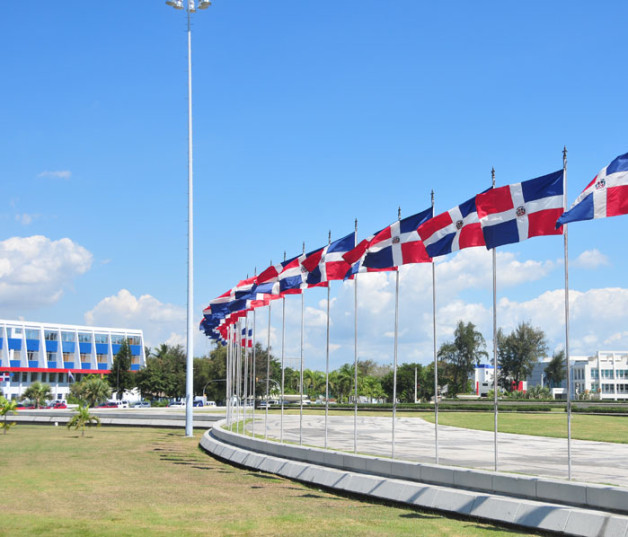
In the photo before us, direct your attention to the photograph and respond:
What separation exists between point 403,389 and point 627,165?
102m

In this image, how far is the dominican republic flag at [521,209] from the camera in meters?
14.4

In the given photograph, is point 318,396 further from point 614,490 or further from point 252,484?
point 614,490

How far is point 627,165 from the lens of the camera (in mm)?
12391

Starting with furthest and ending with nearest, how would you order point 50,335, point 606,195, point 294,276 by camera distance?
point 50,335, point 294,276, point 606,195

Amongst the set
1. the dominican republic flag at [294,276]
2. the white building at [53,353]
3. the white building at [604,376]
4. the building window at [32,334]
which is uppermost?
the dominican republic flag at [294,276]

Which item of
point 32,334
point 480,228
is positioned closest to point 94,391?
point 32,334

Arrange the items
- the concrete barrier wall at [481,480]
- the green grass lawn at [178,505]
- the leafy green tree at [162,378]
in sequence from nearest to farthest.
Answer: the concrete barrier wall at [481,480], the green grass lawn at [178,505], the leafy green tree at [162,378]

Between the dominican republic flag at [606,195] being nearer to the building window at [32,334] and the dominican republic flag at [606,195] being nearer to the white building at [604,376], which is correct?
the building window at [32,334]

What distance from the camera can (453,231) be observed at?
17.1 m

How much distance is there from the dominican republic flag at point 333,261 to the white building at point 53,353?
95647mm

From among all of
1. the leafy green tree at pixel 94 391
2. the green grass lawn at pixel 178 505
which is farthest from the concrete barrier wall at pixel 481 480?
the leafy green tree at pixel 94 391

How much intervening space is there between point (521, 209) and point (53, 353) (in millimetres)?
112128

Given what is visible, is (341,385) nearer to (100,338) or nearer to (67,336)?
(100,338)

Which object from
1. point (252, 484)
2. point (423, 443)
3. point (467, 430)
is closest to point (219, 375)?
point (467, 430)
